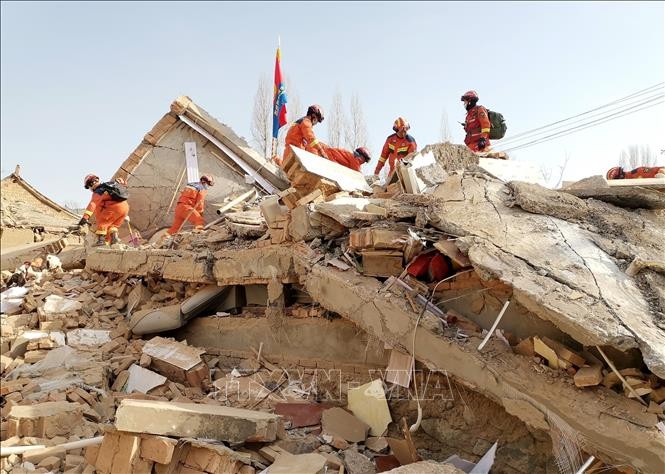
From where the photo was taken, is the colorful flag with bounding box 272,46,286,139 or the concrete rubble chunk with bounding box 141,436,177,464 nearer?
the concrete rubble chunk with bounding box 141,436,177,464

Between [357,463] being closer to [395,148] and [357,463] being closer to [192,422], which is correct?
[192,422]

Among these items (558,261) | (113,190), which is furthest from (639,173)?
(113,190)

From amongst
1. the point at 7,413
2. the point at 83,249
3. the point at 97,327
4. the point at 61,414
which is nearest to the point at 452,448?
the point at 61,414

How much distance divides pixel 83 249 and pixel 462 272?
246 inches

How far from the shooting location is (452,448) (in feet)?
14.0

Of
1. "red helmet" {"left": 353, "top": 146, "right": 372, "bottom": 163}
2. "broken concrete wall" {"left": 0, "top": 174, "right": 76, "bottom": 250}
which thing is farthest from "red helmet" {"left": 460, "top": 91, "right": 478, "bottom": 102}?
"broken concrete wall" {"left": 0, "top": 174, "right": 76, "bottom": 250}

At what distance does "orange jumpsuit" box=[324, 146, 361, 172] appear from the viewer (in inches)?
352

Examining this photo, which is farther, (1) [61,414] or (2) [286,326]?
(2) [286,326]

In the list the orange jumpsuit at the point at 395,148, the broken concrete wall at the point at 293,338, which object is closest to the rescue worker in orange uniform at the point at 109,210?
the broken concrete wall at the point at 293,338

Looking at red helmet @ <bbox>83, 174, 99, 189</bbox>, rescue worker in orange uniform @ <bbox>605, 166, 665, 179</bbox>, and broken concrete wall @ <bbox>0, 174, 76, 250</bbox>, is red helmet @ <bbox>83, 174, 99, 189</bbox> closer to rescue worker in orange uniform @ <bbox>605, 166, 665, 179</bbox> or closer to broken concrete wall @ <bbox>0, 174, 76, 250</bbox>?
broken concrete wall @ <bbox>0, 174, 76, 250</bbox>

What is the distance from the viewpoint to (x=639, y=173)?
823 centimetres

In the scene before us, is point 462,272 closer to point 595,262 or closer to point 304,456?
point 595,262

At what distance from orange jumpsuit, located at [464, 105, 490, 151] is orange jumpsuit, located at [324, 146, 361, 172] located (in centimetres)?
210

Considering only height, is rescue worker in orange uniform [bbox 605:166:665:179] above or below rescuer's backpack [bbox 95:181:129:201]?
above
